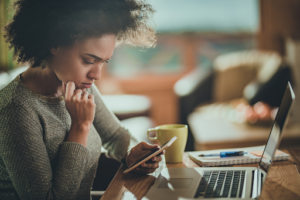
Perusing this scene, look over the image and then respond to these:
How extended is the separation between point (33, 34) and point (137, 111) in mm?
1647

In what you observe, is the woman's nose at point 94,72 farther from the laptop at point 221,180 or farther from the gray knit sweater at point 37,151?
the laptop at point 221,180

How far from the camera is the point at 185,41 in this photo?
384cm

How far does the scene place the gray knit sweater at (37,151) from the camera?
67 centimetres

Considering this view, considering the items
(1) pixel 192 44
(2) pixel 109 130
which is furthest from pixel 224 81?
(2) pixel 109 130

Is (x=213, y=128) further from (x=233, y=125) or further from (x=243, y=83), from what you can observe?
(x=243, y=83)

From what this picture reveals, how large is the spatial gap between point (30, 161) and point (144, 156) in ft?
1.03

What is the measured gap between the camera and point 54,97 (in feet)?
2.69

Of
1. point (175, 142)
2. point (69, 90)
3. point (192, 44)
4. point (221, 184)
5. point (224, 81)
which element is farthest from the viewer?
point (192, 44)

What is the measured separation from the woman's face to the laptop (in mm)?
345

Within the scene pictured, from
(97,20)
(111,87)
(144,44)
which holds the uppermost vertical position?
(97,20)

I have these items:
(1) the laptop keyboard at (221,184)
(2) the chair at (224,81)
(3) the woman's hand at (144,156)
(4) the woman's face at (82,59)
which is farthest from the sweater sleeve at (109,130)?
(2) the chair at (224,81)

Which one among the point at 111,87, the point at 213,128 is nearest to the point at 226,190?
the point at 213,128

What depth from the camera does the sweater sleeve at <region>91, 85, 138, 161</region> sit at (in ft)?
3.48

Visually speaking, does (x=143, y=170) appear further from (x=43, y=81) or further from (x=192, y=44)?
(x=192, y=44)
